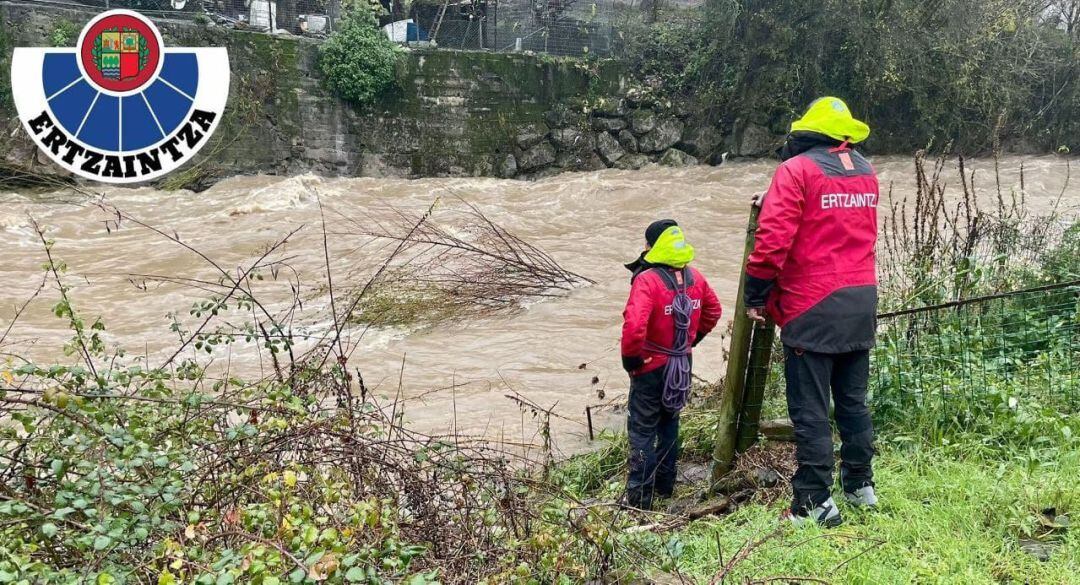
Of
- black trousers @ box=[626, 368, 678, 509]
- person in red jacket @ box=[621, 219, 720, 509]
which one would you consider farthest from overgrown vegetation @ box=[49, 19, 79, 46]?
black trousers @ box=[626, 368, 678, 509]

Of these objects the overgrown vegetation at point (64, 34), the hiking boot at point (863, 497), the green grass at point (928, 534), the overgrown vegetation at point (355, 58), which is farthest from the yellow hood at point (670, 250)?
the overgrown vegetation at point (64, 34)

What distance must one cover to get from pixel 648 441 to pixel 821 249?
1.63 meters

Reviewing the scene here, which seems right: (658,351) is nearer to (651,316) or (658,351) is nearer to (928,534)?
(651,316)

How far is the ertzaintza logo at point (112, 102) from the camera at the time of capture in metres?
15.2

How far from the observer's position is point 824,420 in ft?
11.8

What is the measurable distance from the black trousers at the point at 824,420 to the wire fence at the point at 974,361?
0.79 meters

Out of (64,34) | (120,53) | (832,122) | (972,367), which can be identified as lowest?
(972,367)

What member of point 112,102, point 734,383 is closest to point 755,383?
point 734,383

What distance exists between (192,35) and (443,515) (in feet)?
55.1

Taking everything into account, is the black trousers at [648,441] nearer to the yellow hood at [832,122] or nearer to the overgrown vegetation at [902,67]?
the yellow hood at [832,122]

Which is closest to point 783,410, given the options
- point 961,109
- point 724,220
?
point 724,220

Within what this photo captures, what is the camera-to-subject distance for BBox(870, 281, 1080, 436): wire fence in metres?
4.33

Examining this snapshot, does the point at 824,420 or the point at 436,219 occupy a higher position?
the point at 824,420

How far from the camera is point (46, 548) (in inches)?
93.3
